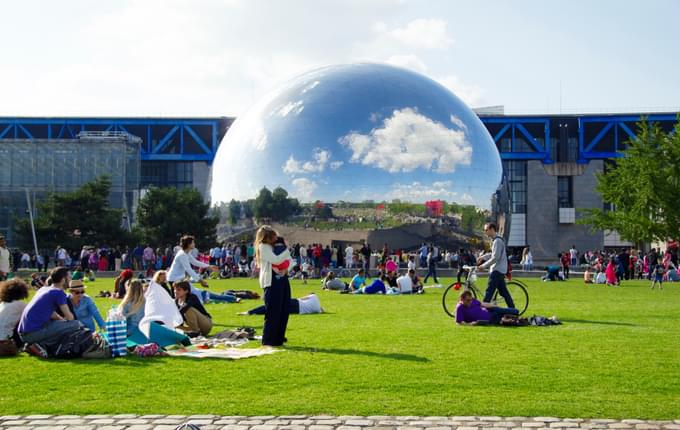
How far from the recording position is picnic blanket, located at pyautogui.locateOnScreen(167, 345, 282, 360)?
10.9 metres

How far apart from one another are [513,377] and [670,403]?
1.76 metres

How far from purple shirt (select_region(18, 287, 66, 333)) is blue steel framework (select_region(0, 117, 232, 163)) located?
65.5 metres

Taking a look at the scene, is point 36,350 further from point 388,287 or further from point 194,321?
point 388,287

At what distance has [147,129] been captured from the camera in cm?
7800

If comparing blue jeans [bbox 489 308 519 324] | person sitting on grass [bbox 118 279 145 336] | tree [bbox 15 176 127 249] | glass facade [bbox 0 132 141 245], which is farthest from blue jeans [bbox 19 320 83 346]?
glass facade [bbox 0 132 141 245]

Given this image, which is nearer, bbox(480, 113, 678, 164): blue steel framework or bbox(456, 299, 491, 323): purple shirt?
bbox(456, 299, 491, 323): purple shirt

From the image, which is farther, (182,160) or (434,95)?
(182,160)

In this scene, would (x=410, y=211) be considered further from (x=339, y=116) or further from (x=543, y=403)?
(x=543, y=403)

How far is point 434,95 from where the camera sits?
127 ft

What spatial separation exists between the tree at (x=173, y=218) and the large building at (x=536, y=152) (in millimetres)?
24031

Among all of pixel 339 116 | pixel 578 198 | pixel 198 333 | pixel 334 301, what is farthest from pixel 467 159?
pixel 578 198

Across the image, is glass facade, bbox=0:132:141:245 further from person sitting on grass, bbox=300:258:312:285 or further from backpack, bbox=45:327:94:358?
backpack, bbox=45:327:94:358

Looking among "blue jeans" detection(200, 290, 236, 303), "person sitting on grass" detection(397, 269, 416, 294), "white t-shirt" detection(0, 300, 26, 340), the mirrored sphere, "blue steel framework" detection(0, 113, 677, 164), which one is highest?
"blue steel framework" detection(0, 113, 677, 164)

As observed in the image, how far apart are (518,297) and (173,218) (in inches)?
1364
